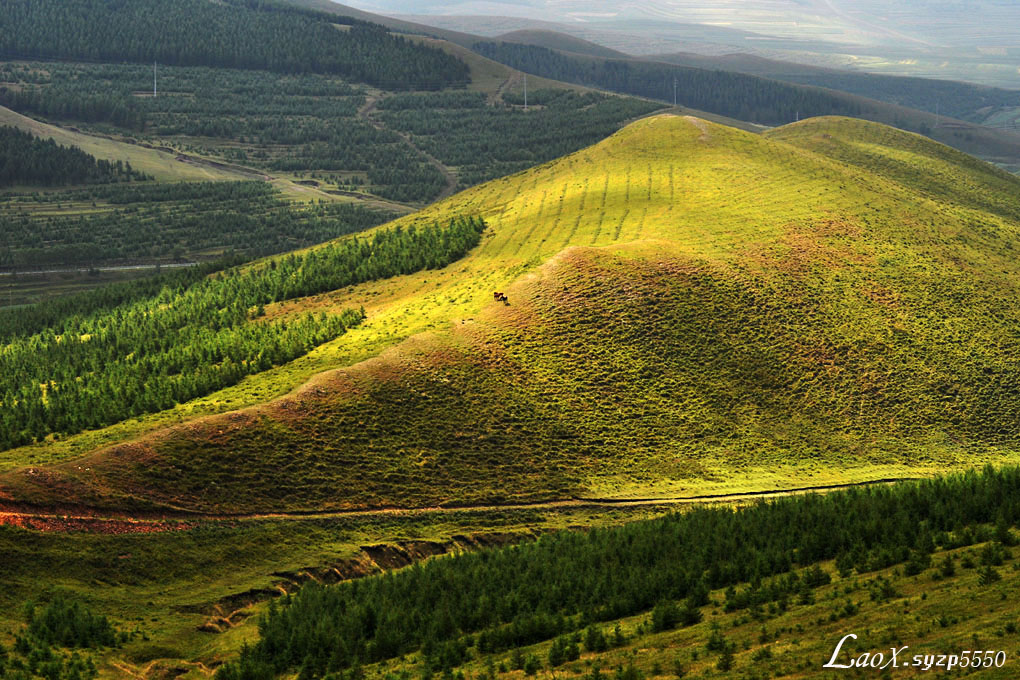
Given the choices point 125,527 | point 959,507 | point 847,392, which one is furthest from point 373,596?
point 847,392

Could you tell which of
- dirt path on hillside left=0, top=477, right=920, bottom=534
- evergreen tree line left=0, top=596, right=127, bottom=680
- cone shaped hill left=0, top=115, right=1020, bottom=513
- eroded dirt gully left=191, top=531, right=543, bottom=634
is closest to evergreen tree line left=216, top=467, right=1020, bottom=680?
eroded dirt gully left=191, top=531, right=543, bottom=634

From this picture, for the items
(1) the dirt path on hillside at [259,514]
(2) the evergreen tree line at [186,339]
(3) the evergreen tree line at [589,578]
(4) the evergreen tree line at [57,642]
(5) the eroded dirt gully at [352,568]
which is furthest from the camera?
(2) the evergreen tree line at [186,339]

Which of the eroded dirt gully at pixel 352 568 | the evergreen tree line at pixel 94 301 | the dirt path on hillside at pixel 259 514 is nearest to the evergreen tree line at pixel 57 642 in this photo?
the eroded dirt gully at pixel 352 568

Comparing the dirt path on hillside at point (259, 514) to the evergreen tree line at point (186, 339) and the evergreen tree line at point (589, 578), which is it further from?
the evergreen tree line at point (186, 339)

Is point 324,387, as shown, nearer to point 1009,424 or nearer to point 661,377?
point 661,377

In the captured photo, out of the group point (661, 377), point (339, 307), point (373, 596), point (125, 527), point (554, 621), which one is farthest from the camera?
point (339, 307)

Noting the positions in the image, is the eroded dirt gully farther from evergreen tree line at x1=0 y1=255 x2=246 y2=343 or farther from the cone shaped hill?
evergreen tree line at x1=0 y1=255 x2=246 y2=343
